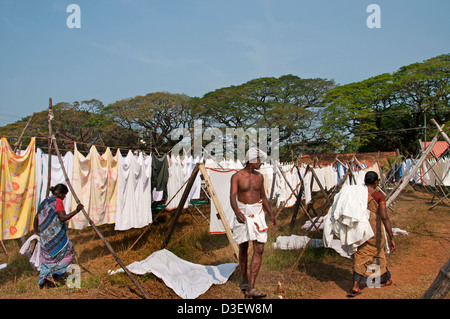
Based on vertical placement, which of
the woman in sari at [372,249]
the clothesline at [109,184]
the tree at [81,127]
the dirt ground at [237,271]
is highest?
the tree at [81,127]

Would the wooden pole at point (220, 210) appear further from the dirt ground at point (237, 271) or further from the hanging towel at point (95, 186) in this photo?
the hanging towel at point (95, 186)

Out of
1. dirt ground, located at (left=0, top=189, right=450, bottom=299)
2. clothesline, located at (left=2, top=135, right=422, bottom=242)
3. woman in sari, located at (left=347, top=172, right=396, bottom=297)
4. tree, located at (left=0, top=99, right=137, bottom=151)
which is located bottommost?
dirt ground, located at (left=0, top=189, right=450, bottom=299)

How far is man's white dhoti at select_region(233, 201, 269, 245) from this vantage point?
419cm

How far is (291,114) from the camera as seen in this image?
1340 inches

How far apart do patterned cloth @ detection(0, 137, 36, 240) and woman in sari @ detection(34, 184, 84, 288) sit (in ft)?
1.11

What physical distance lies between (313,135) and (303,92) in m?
5.15

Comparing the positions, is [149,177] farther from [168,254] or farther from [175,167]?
[168,254]

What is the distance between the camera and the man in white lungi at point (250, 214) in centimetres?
420

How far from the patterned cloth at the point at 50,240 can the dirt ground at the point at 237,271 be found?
0.28 m

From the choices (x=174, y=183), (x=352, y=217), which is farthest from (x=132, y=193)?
(x=352, y=217)

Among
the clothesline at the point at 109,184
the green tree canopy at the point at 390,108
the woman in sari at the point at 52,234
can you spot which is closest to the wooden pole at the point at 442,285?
the clothesline at the point at 109,184

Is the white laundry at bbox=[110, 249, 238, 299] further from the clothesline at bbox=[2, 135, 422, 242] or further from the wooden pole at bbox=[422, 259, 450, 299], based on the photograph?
the wooden pole at bbox=[422, 259, 450, 299]

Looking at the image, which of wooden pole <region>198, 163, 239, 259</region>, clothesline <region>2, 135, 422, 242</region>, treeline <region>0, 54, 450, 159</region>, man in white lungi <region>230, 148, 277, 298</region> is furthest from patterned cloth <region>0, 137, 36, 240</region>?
treeline <region>0, 54, 450, 159</region>

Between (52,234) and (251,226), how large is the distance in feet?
10.2
